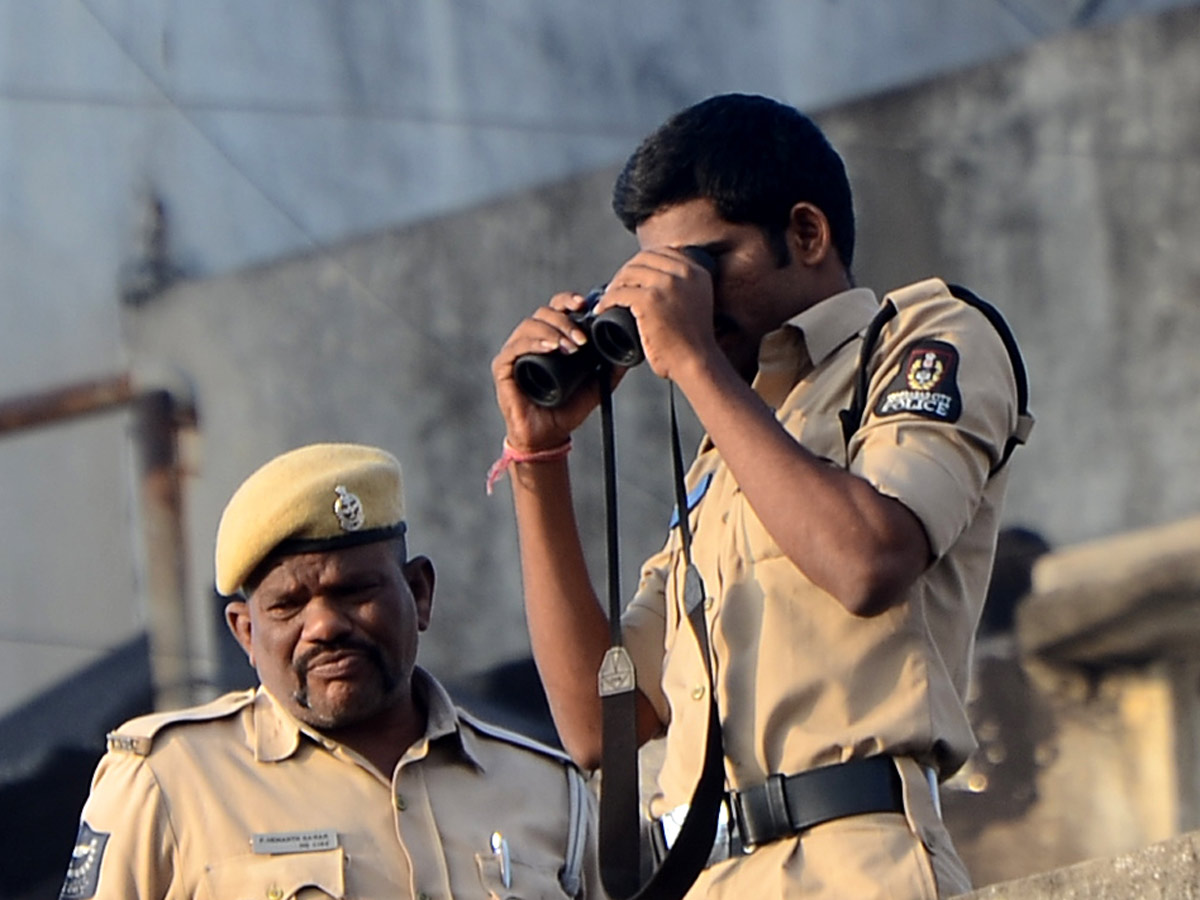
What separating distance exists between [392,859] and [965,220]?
320 centimetres

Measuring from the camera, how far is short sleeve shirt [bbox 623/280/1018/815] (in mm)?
2037

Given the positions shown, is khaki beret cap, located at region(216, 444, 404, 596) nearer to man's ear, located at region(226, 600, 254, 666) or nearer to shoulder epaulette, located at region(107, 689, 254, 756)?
man's ear, located at region(226, 600, 254, 666)

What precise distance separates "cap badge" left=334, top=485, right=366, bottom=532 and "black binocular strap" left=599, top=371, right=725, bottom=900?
0.47 m

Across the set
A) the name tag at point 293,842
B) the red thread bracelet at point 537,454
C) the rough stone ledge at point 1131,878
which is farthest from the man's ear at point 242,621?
the rough stone ledge at point 1131,878

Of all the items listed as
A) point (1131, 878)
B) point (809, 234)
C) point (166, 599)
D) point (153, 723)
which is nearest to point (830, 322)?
point (809, 234)

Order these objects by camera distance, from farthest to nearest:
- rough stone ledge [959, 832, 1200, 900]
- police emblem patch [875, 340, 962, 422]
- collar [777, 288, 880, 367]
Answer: collar [777, 288, 880, 367] → police emblem patch [875, 340, 962, 422] → rough stone ledge [959, 832, 1200, 900]

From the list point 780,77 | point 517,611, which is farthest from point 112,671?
point 780,77

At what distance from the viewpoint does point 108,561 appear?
4914mm

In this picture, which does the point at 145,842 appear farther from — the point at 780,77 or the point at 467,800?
the point at 780,77

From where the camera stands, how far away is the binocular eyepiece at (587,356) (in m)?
2.19

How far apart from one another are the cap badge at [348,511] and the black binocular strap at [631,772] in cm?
47

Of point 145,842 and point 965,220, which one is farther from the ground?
point 965,220

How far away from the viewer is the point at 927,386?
6.93ft

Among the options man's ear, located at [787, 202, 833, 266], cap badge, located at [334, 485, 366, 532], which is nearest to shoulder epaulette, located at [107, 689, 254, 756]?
cap badge, located at [334, 485, 366, 532]
